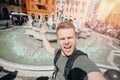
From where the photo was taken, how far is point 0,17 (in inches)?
120

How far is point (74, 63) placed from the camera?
34.1 inches

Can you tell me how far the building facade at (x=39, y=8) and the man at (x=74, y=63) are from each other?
2.02 meters

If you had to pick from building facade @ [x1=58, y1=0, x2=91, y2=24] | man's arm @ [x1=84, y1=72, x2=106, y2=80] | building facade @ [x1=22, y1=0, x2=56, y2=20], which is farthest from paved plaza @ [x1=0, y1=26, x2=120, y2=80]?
man's arm @ [x1=84, y1=72, x2=106, y2=80]

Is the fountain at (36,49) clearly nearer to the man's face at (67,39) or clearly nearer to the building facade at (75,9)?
the building facade at (75,9)

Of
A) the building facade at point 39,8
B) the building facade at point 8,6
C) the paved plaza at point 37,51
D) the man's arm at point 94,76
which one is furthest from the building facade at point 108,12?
the man's arm at point 94,76

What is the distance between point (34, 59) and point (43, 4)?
1079 millimetres

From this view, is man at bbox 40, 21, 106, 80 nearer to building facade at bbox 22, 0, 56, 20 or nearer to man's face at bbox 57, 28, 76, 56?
man's face at bbox 57, 28, 76, 56

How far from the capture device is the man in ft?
2.53

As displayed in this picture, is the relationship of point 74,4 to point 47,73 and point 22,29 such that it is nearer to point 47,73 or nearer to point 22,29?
point 22,29

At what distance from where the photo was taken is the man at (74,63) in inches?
30.4

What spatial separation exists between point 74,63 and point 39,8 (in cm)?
225

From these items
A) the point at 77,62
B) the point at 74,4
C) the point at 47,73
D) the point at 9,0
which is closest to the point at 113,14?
the point at 74,4

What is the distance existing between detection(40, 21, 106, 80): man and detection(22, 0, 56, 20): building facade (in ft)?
6.62

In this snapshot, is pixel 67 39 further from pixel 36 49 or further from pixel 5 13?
→ pixel 36 49
